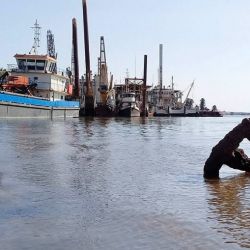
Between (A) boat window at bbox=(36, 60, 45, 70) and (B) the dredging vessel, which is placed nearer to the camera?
(B) the dredging vessel

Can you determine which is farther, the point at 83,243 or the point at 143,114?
the point at 143,114

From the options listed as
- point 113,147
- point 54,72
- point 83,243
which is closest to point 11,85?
point 54,72

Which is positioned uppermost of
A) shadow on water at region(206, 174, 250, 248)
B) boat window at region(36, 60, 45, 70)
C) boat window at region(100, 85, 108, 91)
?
boat window at region(36, 60, 45, 70)

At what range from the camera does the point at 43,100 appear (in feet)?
184

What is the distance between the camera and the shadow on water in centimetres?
626

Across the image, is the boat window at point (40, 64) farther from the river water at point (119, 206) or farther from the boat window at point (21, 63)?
the river water at point (119, 206)

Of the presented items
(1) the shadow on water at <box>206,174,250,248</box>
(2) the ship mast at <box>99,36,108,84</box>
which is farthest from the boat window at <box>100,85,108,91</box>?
(1) the shadow on water at <box>206,174,250,248</box>

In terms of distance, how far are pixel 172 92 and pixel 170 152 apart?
117174 millimetres

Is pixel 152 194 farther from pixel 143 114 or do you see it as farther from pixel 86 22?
pixel 143 114

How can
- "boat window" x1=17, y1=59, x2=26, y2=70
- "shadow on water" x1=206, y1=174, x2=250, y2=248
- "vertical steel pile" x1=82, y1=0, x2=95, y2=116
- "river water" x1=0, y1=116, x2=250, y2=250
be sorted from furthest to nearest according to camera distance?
"vertical steel pile" x1=82, y1=0, x2=95, y2=116, "boat window" x1=17, y1=59, x2=26, y2=70, "shadow on water" x1=206, y1=174, x2=250, y2=248, "river water" x1=0, y1=116, x2=250, y2=250

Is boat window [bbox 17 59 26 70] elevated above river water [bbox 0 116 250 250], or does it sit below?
above

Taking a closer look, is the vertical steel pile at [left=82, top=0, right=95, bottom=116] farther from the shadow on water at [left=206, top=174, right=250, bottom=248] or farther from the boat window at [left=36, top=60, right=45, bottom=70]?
the shadow on water at [left=206, top=174, right=250, bottom=248]

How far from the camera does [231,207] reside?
796 centimetres

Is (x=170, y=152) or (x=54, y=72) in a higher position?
(x=54, y=72)
